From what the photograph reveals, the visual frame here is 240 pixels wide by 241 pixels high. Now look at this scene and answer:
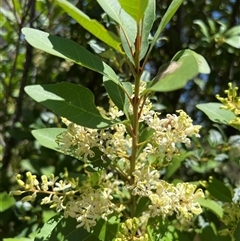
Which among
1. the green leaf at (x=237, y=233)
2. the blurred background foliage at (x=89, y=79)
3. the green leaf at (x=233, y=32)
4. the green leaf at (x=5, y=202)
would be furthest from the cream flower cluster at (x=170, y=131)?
the green leaf at (x=233, y=32)

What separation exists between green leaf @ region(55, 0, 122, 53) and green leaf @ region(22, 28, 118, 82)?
49mm

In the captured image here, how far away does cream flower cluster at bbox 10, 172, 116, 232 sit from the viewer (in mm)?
922

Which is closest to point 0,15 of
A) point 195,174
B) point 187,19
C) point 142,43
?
point 187,19

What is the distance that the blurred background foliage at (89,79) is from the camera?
4.91ft

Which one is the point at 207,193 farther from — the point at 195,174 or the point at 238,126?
the point at 195,174

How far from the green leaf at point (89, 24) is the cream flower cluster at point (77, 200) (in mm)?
299

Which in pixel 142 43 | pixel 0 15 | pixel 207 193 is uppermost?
pixel 142 43

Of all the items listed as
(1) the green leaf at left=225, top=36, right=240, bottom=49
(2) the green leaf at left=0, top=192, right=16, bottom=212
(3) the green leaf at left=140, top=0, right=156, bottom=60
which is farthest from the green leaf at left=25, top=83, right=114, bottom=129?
(1) the green leaf at left=225, top=36, right=240, bottom=49

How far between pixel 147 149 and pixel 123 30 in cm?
24

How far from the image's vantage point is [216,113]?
3.72 feet

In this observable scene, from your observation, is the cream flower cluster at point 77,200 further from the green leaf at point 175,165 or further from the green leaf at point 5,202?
the green leaf at point 5,202

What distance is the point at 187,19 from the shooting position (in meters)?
2.06

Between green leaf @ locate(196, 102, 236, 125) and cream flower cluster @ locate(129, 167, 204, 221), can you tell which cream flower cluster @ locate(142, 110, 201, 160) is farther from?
green leaf @ locate(196, 102, 236, 125)

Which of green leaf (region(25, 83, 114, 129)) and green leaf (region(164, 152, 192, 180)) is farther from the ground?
green leaf (region(25, 83, 114, 129))
